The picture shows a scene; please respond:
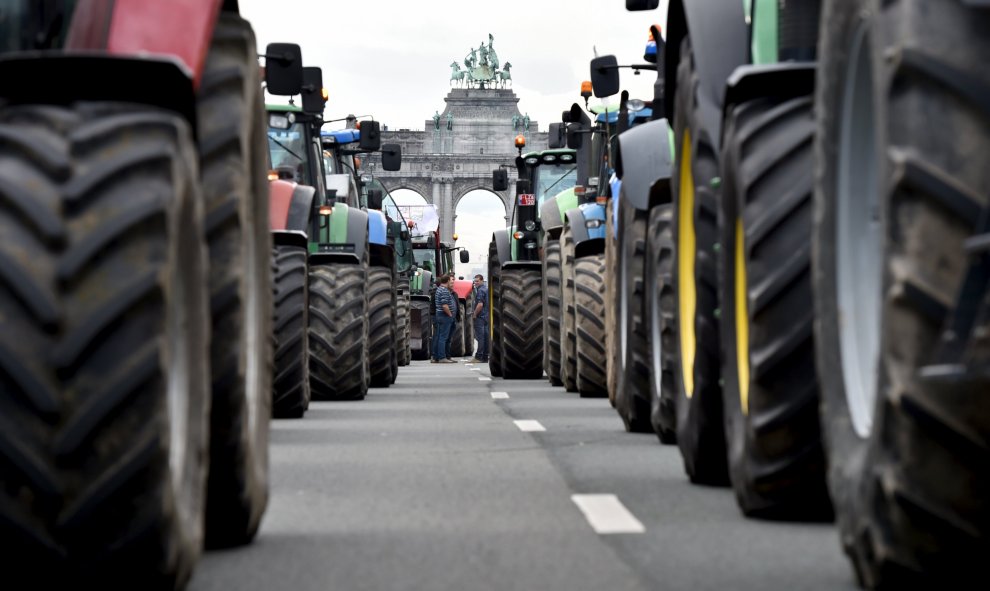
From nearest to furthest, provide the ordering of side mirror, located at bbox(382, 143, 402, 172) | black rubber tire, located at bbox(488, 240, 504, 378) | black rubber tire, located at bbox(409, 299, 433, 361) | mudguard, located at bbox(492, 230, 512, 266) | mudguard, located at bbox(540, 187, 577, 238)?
1. side mirror, located at bbox(382, 143, 402, 172)
2. mudguard, located at bbox(540, 187, 577, 238)
3. black rubber tire, located at bbox(488, 240, 504, 378)
4. mudguard, located at bbox(492, 230, 512, 266)
5. black rubber tire, located at bbox(409, 299, 433, 361)

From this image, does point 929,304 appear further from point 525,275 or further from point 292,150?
point 525,275

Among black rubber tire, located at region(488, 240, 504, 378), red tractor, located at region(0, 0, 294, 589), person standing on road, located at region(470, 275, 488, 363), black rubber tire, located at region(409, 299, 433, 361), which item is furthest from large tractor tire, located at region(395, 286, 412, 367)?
red tractor, located at region(0, 0, 294, 589)

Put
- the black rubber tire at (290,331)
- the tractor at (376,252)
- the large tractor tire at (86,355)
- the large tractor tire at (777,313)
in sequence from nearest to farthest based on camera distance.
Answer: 1. the large tractor tire at (86,355)
2. the large tractor tire at (777,313)
3. the black rubber tire at (290,331)
4. the tractor at (376,252)

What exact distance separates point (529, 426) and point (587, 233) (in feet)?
18.2

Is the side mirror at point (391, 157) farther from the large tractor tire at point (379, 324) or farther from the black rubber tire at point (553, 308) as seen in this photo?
the black rubber tire at point (553, 308)

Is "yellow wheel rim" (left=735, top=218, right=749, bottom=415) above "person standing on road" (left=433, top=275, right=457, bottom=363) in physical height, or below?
above

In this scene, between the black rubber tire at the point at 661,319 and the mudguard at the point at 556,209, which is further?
the mudguard at the point at 556,209

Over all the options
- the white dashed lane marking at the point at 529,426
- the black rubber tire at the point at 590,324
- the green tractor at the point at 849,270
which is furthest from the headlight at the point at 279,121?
the green tractor at the point at 849,270

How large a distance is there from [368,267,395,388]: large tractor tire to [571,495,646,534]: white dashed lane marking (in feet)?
39.5

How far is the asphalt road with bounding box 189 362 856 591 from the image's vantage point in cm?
504

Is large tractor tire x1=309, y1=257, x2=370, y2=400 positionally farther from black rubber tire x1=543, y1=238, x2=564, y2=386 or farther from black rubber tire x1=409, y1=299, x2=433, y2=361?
black rubber tire x1=409, y1=299, x2=433, y2=361

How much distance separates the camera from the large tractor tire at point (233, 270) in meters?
4.96

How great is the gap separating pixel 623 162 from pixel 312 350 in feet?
18.2

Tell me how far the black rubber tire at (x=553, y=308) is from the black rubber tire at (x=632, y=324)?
6.54 meters
